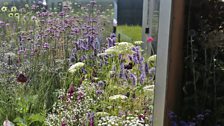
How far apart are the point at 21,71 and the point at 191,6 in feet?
4.96

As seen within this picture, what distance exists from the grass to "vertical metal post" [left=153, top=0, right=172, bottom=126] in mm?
1087

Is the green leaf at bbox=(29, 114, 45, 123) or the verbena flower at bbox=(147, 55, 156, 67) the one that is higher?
the verbena flower at bbox=(147, 55, 156, 67)

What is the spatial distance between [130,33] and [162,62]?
4.00ft

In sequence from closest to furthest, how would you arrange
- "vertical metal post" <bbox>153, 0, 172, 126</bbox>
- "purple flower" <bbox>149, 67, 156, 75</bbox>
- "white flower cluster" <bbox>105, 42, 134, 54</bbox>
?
"vertical metal post" <bbox>153, 0, 172, 126</bbox>
"purple flower" <bbox>149, 67, 156, 75</bbox>
"white flower cluster" <bbox>105, 42, 134, 54</bbox>

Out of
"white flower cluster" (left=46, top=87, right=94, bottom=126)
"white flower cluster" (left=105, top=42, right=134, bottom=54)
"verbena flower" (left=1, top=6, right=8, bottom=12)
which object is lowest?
"white flower cluster" (left=46, top=87, right=94, bottom=126)

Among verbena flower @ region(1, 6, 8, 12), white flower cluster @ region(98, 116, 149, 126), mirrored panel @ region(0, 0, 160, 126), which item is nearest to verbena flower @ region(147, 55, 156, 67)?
mirrored panel @ region(0, 0, 160, 126)

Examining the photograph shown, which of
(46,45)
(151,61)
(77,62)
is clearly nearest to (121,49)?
(151,61)

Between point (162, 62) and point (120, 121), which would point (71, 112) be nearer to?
point (120, 121)

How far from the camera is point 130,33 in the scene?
11.4 ft

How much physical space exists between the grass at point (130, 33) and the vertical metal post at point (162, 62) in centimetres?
109

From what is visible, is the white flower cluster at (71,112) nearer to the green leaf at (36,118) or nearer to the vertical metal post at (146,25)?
the green leaf at (36,118)

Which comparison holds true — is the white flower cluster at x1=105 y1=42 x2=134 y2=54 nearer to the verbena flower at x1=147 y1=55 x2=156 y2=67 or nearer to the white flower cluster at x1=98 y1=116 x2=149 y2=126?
the verbena flower at x1=147 y1=55 x2=156 y2=67

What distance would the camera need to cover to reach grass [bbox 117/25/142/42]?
3377 mm

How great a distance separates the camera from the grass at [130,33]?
11.1 feet
